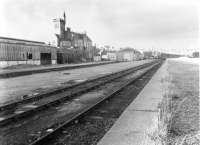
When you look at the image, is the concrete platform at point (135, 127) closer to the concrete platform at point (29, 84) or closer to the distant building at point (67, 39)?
the concrete platform at point (29, 84)

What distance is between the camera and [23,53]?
3809 centimetres

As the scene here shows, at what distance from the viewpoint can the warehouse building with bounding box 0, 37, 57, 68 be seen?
1337 inches

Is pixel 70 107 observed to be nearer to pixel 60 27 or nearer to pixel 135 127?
pixel 135 127

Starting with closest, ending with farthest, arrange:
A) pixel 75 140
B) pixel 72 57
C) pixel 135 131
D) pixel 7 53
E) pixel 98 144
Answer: pixel 98 144
pixel 75 140
pixel 135 131
pixel 7 53
pixel 72 57

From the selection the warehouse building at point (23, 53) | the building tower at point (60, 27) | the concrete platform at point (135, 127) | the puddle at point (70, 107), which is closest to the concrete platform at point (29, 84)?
the puddle at point (70, 107)

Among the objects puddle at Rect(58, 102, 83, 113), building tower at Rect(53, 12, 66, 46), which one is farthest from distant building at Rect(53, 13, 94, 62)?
puddle at Rect(58, 102, 83, 113)

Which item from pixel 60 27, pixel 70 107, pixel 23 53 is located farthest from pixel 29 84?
pixel 60 27

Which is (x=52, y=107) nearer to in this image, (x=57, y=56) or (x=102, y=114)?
(x=102, y=114)

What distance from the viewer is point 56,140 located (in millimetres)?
5406

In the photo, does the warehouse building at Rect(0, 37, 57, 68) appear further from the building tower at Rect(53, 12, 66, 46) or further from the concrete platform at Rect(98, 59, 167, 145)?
the building tower at Rect(53, 12, 66, 46)

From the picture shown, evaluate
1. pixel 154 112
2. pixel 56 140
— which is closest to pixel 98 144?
pixel 56 140

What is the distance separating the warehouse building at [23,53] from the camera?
34.0 metres

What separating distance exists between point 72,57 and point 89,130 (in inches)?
2134

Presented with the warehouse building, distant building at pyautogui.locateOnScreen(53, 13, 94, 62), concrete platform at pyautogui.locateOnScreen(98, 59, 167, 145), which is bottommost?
concrete platform at pyautogui.locateOnScreen(98, 59, 167, 145)
